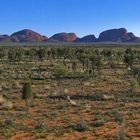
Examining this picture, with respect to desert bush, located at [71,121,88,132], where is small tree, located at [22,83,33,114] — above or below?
above

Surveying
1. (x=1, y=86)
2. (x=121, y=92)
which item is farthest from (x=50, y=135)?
(x=1, y=86)

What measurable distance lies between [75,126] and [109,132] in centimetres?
202

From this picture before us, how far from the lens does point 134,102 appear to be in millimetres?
32719

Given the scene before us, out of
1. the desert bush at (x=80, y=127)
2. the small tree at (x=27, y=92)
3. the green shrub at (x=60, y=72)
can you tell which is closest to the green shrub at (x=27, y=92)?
the small tree at (x=27, y=92)

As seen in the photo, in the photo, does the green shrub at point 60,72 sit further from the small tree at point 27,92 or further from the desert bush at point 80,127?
the desert bush at point 80,127

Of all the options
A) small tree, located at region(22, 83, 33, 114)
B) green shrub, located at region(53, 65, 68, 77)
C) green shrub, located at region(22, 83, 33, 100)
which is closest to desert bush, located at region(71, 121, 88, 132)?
small tree, located at region(22, 83, 33, 114)

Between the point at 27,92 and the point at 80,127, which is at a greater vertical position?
the point at 27,92

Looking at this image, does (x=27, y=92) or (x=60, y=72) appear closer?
(x=27, y=92)

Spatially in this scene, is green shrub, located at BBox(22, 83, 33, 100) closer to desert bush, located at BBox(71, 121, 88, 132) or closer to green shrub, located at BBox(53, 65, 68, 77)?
desert bush, located at BBox(71, 121, 88, 132)

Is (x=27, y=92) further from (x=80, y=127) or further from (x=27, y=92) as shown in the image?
(x=80, y=127)

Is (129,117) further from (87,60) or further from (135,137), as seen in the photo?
(87,60)

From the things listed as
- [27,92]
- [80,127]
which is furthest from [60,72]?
[80,127]

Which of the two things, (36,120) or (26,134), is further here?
(36,120)

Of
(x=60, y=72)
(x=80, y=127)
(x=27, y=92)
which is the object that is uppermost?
(x=60, y=72)
